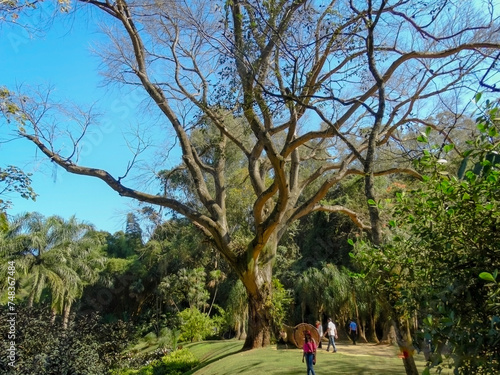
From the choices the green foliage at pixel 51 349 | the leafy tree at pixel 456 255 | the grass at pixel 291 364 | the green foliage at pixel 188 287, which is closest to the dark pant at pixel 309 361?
the grass at pixel 291 364

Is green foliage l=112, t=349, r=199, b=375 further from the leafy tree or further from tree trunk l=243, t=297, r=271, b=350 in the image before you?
the leafy tree

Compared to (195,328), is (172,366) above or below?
below

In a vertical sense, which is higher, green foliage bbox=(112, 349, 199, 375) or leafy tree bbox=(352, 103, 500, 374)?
leafy tree bbox=(352, 103, 500, 374)

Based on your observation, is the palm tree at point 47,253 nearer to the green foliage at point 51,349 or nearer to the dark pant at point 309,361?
the green foliage at point 51,349

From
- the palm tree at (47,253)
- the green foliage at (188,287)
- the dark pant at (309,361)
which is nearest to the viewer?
the dark pant at (309,361)

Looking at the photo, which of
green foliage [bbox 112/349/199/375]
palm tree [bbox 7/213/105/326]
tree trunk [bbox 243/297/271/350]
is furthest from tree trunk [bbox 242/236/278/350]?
palm tree [bbox 7/213/105/326]

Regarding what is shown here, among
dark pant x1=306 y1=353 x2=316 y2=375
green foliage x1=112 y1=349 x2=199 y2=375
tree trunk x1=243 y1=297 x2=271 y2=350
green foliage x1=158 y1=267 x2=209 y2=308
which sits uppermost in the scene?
green foliage x1=158 y1=267 x2=209 y2=308

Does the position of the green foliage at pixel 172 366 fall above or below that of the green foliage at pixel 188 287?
below

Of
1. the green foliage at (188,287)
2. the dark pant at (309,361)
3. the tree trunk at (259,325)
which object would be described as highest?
the green foliage at (188,287)

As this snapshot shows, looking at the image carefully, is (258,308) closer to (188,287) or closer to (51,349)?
(51,349)

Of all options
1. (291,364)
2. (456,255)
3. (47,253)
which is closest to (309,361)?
(291,364)

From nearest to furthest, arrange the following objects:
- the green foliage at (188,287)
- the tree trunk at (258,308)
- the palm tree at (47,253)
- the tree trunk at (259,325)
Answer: the tree trunk at (258,308) → the tree trunk at (259,325) → the palm tree at (47,253) → the green foliage at (188,287)

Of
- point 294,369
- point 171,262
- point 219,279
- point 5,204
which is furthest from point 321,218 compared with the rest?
point 5,204

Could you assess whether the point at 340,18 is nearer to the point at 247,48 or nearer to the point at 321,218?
the point at 247,48
